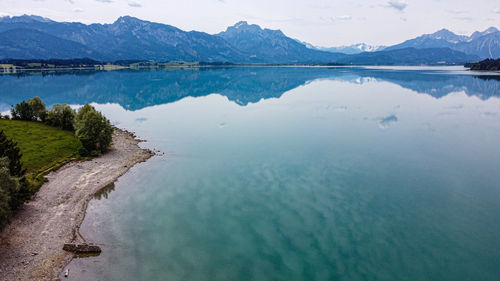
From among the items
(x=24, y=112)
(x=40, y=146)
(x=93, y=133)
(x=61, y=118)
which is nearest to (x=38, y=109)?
(x=24, y=112)

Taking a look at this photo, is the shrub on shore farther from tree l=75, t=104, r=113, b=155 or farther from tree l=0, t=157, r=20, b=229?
tree l=75, t=104, r=113, b=155

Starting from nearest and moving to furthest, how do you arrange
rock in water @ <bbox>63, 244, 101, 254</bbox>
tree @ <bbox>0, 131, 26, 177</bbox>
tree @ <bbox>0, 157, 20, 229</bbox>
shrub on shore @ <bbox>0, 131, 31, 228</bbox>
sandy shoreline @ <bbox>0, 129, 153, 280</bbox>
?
sandy shoreline @ <bbox>0, 129, 153, 280</bbox> < rock in water @ <bbox>63, 244, 101, 254</bbox> < tree @ <bbox>0, 157, 20, 229</bbox> < shrub on shore @ <bbox>0, 131, 31, 228</bbox> < tree @ <bbox>0, 131, 26, 177</bbox>

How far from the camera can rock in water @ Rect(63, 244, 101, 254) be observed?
2861 cm

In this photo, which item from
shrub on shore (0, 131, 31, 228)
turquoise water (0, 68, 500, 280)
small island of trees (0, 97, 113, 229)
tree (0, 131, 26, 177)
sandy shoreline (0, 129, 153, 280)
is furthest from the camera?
tree (0, 131, 26, 177)

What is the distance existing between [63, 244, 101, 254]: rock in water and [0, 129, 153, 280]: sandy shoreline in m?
0.51

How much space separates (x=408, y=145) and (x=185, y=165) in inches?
1803

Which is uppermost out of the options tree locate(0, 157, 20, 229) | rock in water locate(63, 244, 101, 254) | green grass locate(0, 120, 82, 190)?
tree locate(0, 157, 20, 229)

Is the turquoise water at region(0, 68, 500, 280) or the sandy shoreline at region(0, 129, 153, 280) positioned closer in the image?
the sandy shoreline at region(0, 129, 153, 280)

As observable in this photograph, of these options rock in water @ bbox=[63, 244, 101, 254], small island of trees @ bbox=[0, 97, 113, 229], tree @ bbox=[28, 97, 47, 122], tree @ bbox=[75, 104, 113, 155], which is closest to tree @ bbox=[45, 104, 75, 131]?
small island of trees @ bbox=[0, 97, 113, 229]

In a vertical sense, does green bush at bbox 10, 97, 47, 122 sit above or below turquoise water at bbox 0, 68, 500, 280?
above

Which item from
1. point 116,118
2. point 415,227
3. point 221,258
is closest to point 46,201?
point 221,258

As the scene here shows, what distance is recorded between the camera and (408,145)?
6288 cm

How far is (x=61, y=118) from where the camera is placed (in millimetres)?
72250

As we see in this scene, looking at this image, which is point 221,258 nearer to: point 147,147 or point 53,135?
point 147,147
